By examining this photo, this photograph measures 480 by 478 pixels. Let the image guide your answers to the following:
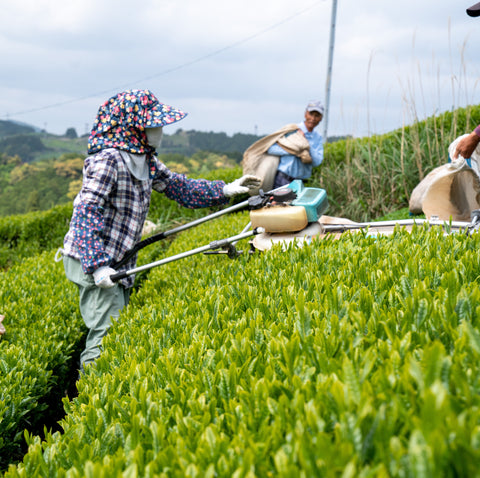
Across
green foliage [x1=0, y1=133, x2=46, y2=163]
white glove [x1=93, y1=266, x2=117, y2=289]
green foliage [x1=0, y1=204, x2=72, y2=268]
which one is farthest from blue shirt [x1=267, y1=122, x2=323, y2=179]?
green foliage [x1=0, y1=133, x2=46, y2=163]

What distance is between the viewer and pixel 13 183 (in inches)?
2281

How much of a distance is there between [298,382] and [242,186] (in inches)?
107

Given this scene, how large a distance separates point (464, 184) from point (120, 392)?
132 inches

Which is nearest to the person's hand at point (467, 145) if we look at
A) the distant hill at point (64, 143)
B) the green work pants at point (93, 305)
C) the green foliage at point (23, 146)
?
the green work pants at point (93, 305)

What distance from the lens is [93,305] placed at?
3559 mm

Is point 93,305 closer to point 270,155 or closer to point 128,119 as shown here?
point 128,119

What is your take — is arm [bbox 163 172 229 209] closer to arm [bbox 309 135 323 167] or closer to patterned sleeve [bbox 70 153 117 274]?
patterned sleeve [bbox 70 153 117 274]

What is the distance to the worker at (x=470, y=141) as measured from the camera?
347 centimetres

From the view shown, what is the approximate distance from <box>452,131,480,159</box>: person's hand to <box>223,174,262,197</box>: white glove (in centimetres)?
163

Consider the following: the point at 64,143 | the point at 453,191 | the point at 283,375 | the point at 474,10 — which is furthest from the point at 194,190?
the point at 64,143

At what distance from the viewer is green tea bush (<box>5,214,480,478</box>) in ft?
3.45

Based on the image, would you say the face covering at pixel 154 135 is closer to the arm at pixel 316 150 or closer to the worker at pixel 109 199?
the worker at pixel 109 199

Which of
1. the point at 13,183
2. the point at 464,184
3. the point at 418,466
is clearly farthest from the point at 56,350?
the point at 13,183

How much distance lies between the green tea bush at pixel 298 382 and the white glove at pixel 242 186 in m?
1.30
